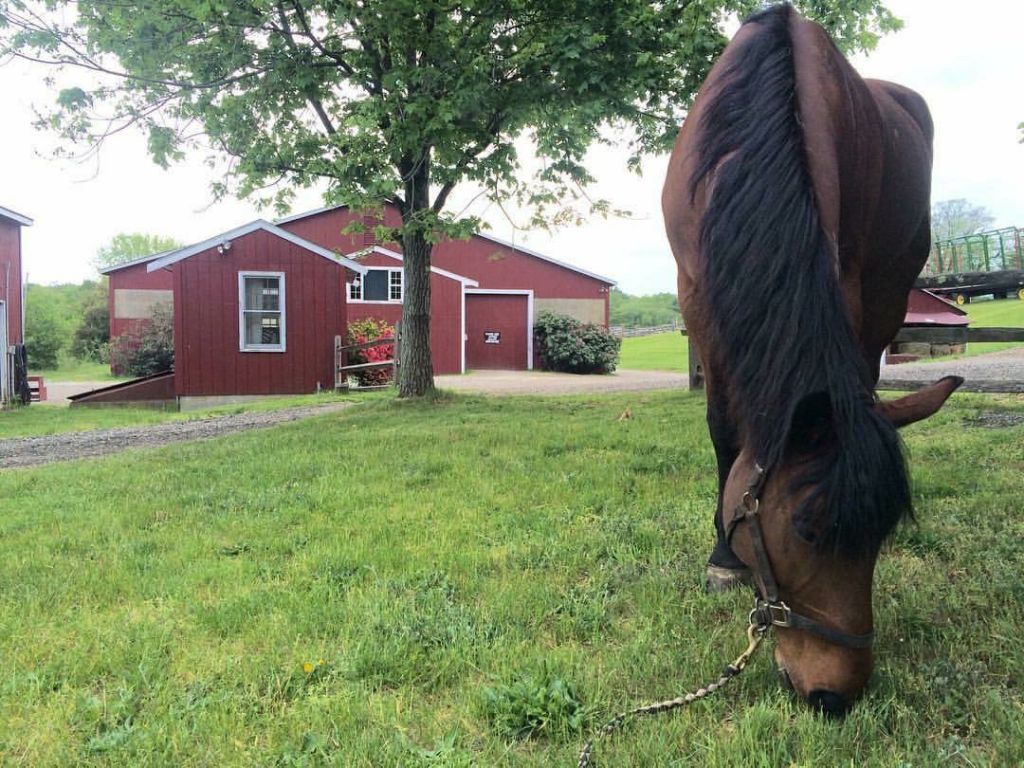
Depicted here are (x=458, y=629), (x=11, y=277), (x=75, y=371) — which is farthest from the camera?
(x=75, y=371)

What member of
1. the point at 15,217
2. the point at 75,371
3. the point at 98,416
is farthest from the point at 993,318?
the point at 75,371

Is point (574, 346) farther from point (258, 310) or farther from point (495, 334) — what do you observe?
point (258, 310)

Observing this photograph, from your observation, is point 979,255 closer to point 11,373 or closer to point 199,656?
point 199,656

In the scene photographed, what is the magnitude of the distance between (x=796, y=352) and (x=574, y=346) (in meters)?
20.2

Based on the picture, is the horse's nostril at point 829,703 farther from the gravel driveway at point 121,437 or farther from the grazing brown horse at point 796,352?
the gravel driveway at point 121,437

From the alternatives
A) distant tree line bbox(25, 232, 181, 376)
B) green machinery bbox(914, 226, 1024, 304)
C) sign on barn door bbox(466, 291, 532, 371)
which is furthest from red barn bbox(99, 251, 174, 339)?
green machinery bbox(914, 226, 1024, 304)

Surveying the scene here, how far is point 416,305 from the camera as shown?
31.4ft

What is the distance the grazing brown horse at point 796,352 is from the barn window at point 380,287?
18275 millimetres

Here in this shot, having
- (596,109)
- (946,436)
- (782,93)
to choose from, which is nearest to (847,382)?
(782,93)

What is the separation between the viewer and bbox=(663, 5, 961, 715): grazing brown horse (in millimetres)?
1367

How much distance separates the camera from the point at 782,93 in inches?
71.1

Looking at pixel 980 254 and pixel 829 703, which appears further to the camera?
pixel 980 254

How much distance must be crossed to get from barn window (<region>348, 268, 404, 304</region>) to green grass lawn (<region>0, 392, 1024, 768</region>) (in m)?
15.8

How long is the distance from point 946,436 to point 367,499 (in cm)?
433
